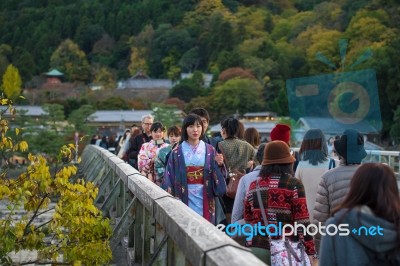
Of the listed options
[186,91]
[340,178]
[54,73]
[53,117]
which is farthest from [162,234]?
[54,73]

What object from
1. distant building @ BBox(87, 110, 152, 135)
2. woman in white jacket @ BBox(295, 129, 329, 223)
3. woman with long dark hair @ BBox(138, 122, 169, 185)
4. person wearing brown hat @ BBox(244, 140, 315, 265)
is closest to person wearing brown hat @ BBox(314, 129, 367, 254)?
person wearing brown hat @ BBox(244, 140, 315, 265)

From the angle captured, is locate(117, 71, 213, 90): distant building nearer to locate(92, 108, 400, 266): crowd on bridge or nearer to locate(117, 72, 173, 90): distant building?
locate(117, 72, 173, 90): distant building

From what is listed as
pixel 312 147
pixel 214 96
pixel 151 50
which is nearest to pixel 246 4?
pixel 151 50

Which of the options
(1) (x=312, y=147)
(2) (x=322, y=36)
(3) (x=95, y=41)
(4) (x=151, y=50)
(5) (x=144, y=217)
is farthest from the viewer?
(3) (x=95, y=41)

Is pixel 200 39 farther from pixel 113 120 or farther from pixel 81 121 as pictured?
pixel 81 121

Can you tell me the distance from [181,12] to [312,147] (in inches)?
5758

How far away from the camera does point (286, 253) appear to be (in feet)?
15.0

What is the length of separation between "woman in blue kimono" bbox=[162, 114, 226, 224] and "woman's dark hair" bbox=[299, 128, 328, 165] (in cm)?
67

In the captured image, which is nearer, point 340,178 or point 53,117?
point 340,178

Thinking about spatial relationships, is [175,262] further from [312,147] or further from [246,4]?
[246,4]

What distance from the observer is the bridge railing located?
10.0 ft

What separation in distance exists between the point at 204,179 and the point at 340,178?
132 centimetres

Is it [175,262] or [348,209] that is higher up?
[348,209]

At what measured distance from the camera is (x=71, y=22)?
505 feet
